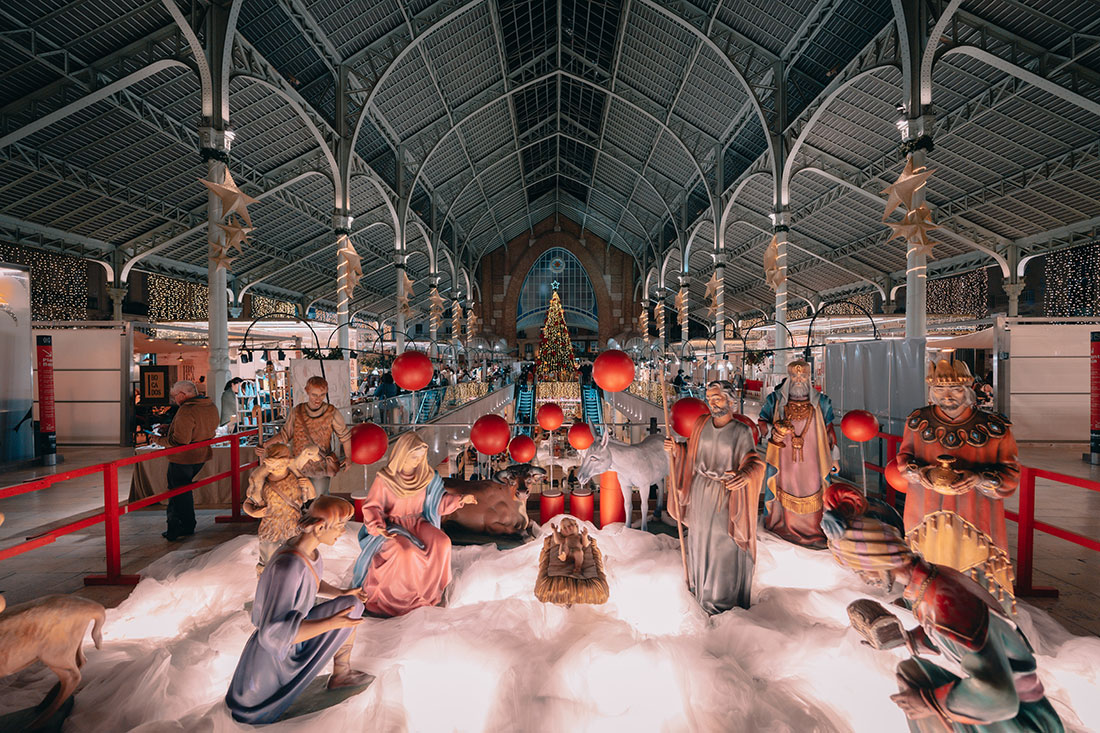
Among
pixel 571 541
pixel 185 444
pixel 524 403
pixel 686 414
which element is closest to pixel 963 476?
pixel 686 414

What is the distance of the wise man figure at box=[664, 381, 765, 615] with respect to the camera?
3.20 meters

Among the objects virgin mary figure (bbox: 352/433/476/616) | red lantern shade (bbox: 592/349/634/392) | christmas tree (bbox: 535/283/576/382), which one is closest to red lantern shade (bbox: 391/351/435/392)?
virgin mary figure (bbox: 352/433/476/616)

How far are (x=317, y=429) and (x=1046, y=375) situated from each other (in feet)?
45.7

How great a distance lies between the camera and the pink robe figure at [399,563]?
328 cm

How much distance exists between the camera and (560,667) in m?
2.70

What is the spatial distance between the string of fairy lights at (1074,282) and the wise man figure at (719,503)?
54.8ft

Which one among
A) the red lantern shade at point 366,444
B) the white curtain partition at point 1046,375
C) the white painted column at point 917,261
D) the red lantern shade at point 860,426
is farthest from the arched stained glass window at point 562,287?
the red lantern shade at point 366,444

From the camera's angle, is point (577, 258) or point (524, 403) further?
point (577, 258)

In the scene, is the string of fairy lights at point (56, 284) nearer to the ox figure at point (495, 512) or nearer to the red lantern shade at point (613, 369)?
the ox figure at point (495, 512)

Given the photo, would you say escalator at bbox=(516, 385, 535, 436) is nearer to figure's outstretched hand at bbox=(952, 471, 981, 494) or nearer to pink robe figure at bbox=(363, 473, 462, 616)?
pink robe figure at bbox=(363, 473, 462, 616)

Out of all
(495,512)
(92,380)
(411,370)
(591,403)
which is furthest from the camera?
(591,403)

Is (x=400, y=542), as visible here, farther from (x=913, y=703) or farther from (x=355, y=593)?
(x=913, y=703)

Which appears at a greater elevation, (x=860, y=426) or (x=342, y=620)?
(x=860, y=426)

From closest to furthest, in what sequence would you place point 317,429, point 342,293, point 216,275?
point 317,429
point 216,275
point 342,293
